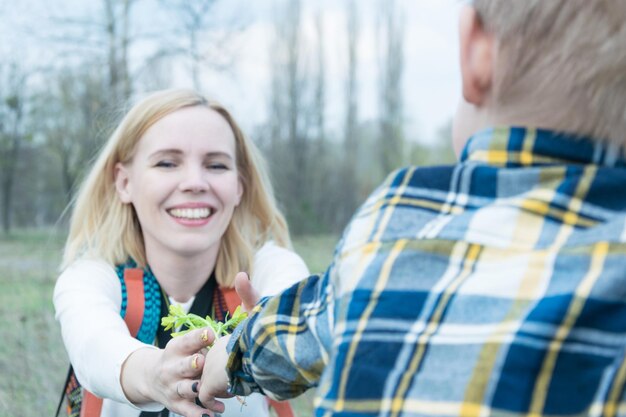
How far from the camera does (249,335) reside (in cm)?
131

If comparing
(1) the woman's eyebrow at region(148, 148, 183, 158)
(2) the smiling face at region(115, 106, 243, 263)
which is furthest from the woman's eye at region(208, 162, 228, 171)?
(1) the woman's eyebrow at region(148, 148, 183, 158)

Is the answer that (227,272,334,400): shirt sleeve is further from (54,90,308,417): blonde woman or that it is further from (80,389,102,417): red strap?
(80,389,102,417): red strap

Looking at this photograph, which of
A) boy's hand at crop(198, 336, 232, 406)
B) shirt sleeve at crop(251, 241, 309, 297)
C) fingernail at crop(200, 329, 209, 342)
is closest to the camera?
boy's hand at crop(198, 336, 232, 406)

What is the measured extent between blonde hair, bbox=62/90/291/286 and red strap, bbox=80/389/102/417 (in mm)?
458

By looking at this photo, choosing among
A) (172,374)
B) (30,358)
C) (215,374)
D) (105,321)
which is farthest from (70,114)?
(215,374)

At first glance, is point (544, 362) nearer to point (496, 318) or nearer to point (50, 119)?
point (496, 318)

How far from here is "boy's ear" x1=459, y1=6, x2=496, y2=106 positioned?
1112mm

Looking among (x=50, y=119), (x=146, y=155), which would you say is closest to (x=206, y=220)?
(x=146, y=155)

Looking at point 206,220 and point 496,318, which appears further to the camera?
point 206,220

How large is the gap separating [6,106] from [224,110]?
2286cm

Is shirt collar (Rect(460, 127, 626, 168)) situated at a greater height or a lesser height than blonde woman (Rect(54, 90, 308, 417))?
greater

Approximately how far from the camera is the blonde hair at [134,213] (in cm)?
249

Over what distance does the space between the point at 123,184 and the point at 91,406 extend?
30.6 inches

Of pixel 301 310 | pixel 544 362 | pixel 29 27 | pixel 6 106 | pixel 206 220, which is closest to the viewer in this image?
pixel 544 362
